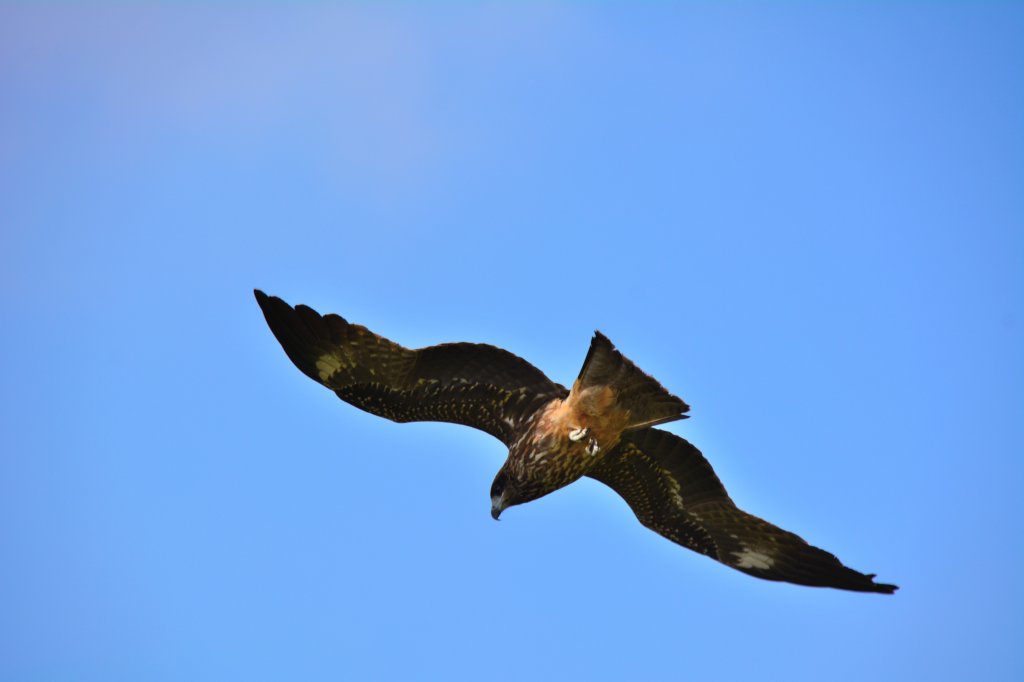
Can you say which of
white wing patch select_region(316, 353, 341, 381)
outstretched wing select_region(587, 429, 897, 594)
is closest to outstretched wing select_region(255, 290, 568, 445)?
white wing patch select_region(316, 353, 341, 381)

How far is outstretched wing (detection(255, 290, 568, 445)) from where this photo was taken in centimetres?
941

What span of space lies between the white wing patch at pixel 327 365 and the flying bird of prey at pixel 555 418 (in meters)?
0.01

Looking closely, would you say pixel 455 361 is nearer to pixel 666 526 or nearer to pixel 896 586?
pixel 666 526

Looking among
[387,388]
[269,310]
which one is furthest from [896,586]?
[269,310]

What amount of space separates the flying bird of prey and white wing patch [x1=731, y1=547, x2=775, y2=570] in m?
0.01

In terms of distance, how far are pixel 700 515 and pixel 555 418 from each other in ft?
6.37

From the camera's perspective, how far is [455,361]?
946 centimetres

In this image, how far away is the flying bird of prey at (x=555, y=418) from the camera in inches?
357

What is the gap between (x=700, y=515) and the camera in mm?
10125

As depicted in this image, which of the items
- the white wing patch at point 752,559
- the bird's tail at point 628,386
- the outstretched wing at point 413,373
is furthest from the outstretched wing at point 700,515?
the outstretched wing at point 413,373

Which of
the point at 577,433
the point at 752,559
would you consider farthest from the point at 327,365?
the point at 752,559

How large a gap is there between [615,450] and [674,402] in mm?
1137

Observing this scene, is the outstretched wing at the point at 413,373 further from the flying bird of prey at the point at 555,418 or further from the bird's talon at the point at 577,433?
the bird's talon at the point at 577,433

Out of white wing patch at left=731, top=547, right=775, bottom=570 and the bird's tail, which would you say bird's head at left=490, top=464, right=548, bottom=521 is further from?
white wing patch at left=731, top=547, right=775, bottom=570
